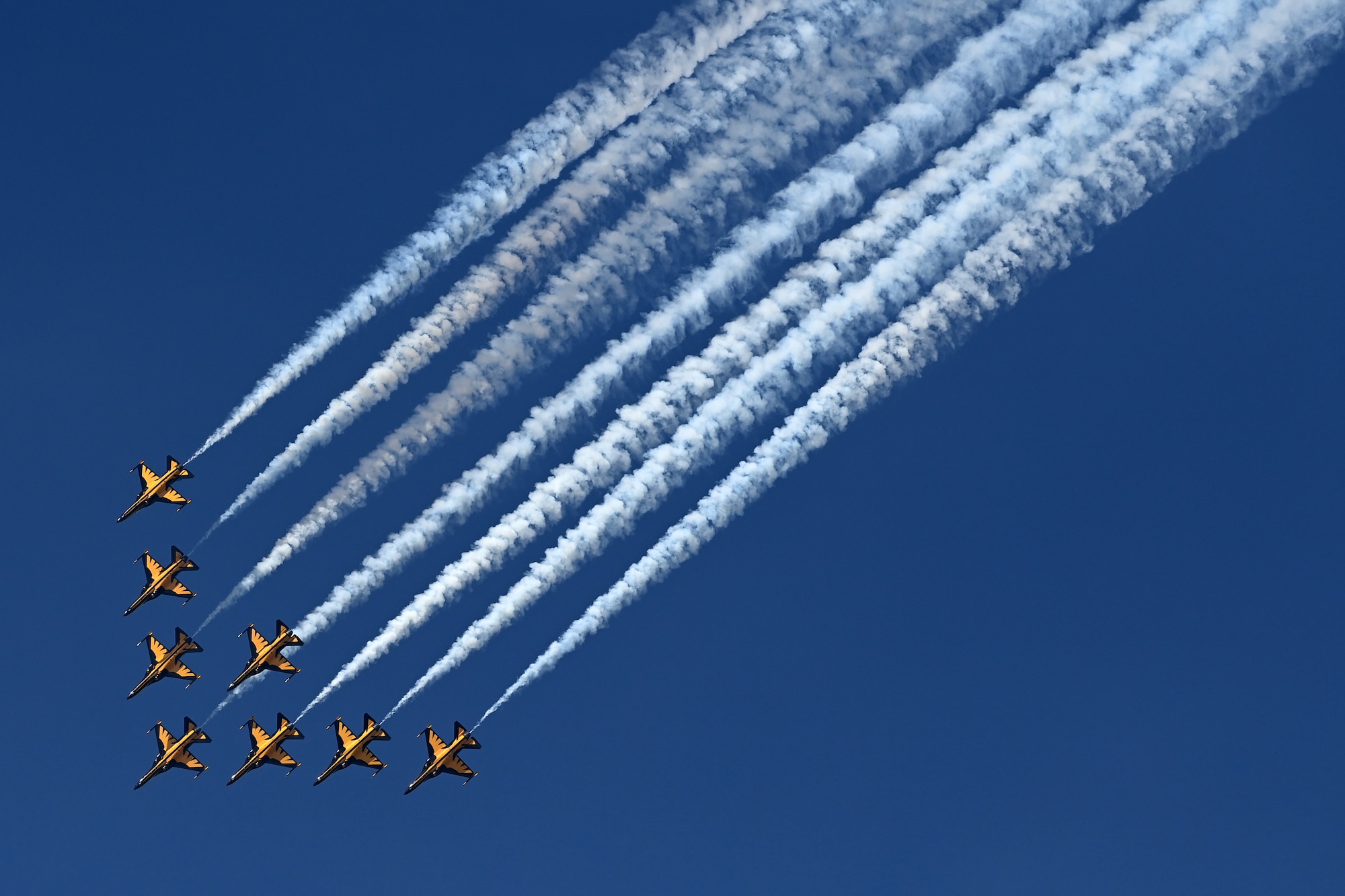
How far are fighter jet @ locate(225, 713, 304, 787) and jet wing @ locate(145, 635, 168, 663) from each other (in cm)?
385

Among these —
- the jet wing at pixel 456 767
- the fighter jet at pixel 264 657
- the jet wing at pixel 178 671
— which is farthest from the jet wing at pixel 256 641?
the jet wing at pixel 456 767

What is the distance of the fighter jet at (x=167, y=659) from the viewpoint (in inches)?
2343

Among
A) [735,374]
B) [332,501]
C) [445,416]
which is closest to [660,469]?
[735,374]

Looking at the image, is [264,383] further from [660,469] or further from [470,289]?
[660,469]

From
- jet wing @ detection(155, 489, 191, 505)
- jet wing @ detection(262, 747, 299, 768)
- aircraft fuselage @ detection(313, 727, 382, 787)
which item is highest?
jet wing @ detection(155, 489, 191, 505)

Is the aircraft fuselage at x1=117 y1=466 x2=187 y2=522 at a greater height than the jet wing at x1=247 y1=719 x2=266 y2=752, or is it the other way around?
the aircraft fuselage at x1=117 y1=466 x2=187 y2=522

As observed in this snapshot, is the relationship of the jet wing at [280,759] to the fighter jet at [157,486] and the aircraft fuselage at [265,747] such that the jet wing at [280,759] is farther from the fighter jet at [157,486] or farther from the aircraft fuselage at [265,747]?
the fighter jet at [157,486]

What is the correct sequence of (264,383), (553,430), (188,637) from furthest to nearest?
1. (188,637)
2. (264,383)
3. (553,430)

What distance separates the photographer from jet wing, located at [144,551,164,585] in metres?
59.4

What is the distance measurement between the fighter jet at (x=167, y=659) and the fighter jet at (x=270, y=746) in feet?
10.4

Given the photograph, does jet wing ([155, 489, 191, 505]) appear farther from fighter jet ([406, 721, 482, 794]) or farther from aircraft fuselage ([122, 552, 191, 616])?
fighter jet ([406, 721, 482, 794])

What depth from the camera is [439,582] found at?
1949 inches

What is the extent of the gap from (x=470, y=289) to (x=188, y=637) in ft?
62.5

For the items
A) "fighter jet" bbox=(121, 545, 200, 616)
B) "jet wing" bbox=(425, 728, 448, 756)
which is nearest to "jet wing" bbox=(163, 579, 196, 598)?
"fighter jet" bbox=(121, 545, 200, 616)
